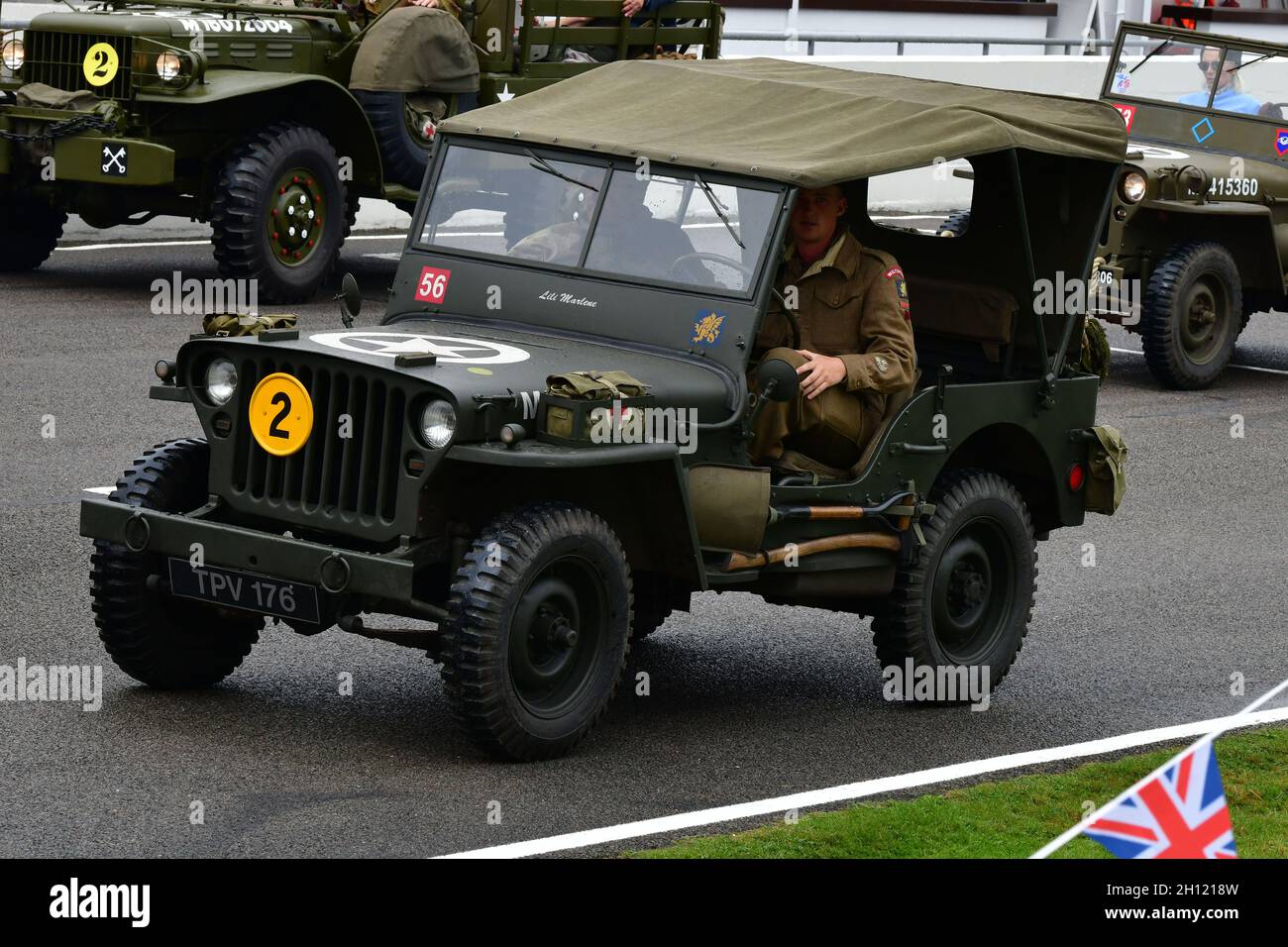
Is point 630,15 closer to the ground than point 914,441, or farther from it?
farther from it

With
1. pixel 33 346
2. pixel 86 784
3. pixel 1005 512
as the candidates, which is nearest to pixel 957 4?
pixel 33 346

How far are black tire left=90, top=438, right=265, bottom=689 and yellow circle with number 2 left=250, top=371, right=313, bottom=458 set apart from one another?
17.5 inches

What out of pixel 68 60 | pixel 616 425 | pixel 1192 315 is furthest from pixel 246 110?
pixel 616 425

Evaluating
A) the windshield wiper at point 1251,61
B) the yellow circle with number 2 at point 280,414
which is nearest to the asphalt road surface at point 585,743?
the yellow circle with number 2 at point 280,414

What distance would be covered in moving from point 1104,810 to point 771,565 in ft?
9.47

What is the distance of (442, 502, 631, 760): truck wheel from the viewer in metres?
6.41

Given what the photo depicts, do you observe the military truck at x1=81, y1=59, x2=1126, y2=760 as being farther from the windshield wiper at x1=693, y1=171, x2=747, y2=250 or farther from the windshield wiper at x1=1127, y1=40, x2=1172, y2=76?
the windshield wiper at x1=1127, y1=40, x2=1172, y2=76

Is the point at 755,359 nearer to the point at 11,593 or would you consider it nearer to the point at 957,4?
the point at 11,593

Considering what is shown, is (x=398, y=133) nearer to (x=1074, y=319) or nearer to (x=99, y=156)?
(x=99, y=156)

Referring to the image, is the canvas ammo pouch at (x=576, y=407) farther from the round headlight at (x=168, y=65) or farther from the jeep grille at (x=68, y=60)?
the jeep grille at (x=68, y=60)

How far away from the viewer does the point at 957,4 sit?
33.6 m

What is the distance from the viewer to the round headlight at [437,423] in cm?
639

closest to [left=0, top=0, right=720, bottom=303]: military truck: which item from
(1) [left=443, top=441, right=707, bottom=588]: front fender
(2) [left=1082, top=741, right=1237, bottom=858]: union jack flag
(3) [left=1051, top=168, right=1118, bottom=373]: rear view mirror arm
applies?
(3) [left=1051, top=168, right=1118, bottom=373]: rear view mirror arm
